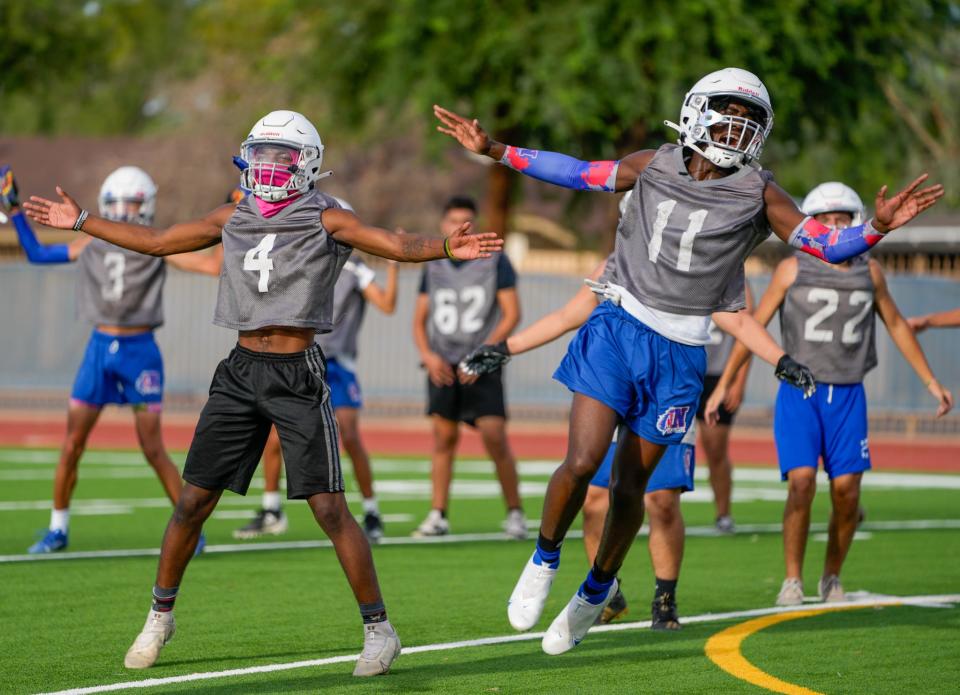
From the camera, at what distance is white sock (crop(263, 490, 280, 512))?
40.5 feet

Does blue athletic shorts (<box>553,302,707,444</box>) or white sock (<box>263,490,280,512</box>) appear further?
white sock (<box>263,490,280,512</box>)

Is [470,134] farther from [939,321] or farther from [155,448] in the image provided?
[155,448]

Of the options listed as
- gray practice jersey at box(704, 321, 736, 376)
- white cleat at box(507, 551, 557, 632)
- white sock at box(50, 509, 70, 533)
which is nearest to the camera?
white cleat at box(507, 551, 557, 632)

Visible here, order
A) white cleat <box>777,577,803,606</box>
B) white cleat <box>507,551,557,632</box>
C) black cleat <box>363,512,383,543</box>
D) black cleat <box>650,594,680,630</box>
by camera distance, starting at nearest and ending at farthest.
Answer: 1. white cleat <box>507,551,557,632</box>
2. black cleat <box>650,594,680,630</box>
3. white cleat <box>777,577,803,606</box>
4. black cleat <box>363,512,383,543</box>

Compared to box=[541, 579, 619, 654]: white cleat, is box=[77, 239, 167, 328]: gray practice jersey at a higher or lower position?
higher

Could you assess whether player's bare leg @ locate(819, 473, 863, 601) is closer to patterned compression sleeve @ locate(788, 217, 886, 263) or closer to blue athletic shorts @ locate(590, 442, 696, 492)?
blue athletic shorts @ locate(590, 442, 696, 492)

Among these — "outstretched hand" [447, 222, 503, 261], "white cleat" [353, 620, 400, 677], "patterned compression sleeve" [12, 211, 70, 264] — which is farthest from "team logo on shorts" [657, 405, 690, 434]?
"patterned compression sleeve" [12, 211, 70, 264]

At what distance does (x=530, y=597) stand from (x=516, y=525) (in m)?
5.13

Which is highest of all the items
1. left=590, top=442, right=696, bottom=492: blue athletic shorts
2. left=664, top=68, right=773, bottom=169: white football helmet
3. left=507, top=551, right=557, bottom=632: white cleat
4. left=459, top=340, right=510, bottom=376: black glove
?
left=664, top=68, right=773, bottom=169: white football helmet

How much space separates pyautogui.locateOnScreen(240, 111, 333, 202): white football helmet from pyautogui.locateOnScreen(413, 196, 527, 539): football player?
5204mm

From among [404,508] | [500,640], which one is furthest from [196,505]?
[404,508]

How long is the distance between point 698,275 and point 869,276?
2.68m

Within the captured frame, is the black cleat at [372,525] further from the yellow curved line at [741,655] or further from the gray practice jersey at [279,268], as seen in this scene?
the gray practice jersey at [279,268]

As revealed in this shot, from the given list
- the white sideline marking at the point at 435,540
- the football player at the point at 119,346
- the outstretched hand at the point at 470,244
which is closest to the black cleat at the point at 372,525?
the white sideline marking at the point at 435,540
